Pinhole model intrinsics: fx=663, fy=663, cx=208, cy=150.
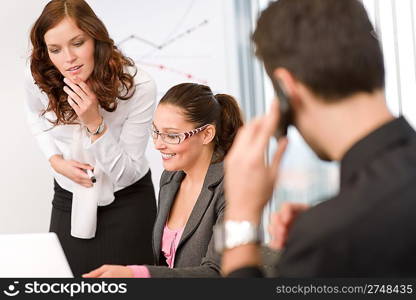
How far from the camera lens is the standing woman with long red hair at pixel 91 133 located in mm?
2348

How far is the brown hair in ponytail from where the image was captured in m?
2.05

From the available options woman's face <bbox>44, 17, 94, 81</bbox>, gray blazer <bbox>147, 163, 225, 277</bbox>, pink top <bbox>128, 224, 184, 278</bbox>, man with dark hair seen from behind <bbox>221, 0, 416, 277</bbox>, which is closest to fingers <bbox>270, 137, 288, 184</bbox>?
man with dark hair seen from behind <bbox>221, 0, 416, 277</bbox>

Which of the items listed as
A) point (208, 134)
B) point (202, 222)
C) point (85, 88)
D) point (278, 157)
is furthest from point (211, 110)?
point (278, 157)

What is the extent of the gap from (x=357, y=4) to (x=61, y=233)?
1.82 meters

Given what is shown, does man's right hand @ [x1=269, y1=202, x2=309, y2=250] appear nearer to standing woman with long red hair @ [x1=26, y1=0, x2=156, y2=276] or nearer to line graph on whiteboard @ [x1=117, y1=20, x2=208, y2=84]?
standing woman with long red hair @ [x1=26, y1=0, x2=156, y2=276]

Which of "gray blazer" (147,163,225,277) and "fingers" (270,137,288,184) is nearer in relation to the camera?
"fingers" (270,137,288,184)

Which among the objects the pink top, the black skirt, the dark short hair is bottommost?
the black skirt

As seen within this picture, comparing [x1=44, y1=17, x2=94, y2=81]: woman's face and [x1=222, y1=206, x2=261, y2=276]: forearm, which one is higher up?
[x1=44, y1=17, x2=94, y2=81]: woman's face

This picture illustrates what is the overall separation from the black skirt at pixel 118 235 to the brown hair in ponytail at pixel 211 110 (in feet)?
1.90

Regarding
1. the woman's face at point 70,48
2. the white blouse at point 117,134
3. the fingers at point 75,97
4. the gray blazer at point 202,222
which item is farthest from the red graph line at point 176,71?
the gray blazer at point 202,222

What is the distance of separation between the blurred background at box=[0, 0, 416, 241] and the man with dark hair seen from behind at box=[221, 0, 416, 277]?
2.80 m

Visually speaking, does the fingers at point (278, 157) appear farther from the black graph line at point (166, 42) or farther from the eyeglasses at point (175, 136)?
the black graph line at point (166, 42)

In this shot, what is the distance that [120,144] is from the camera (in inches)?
97.7

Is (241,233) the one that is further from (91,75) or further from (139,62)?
(139,62)
